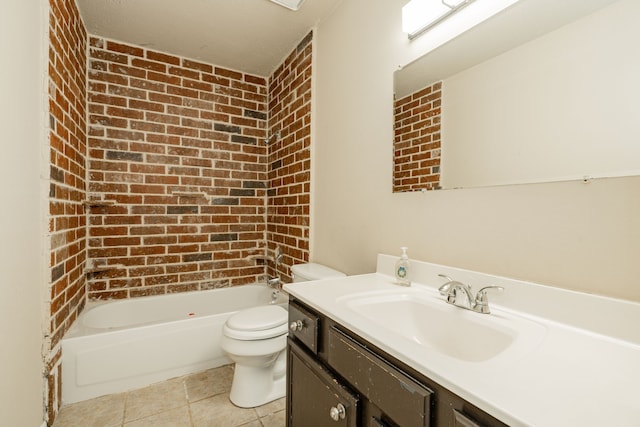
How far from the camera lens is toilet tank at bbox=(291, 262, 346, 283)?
5.62ft

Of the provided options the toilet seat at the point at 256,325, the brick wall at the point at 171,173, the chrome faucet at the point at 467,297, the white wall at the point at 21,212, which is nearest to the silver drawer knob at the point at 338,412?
the chrome faucet at the point at 467,297

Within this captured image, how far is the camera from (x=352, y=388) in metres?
0.81

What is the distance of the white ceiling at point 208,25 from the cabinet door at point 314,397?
6.62ft

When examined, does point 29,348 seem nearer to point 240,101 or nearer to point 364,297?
point 364,297

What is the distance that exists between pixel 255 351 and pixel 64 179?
56.3 inches

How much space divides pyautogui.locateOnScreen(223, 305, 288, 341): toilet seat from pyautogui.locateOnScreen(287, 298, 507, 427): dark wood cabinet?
0.49 metres

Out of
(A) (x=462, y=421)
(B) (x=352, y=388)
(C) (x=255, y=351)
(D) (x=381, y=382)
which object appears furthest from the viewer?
(C) (x=255, y=351)

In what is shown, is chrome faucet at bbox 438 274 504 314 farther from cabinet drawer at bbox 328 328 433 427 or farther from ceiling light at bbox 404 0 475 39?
ceiling light at bbox 404 0 475 39

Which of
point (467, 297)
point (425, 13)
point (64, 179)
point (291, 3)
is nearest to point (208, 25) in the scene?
point (291, 3)

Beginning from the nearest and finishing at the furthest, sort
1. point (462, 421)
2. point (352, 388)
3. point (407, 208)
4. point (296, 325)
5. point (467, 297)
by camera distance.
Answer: point (462, 421), point (352, 388), point (467, 297), point (296, 325), point (407, 208)

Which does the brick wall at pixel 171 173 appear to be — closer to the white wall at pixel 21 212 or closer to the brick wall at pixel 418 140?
the white wall at pixel 21 212

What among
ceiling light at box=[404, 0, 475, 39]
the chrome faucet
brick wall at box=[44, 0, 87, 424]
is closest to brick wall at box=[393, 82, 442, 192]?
ceiling light at box=[404, 0, 475, 39]

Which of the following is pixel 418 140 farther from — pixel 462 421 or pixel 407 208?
pixel 462 421

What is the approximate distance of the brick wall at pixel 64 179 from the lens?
4.75 ft
